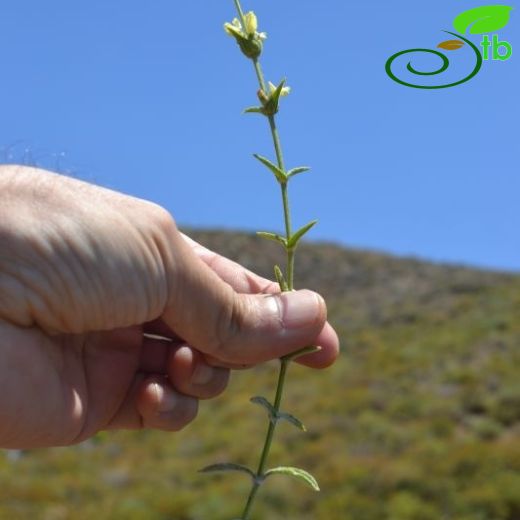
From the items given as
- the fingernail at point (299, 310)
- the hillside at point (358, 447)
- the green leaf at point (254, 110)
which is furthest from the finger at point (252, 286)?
the hillside at point (358, 447)

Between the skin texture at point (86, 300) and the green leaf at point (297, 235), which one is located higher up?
the green leaf at point (297, 235)

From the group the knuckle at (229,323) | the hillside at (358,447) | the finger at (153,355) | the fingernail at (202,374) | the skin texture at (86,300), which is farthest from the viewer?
the hillside at (358,447)

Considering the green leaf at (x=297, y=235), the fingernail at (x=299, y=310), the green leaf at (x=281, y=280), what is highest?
the green leaf at (x=297, y=235)

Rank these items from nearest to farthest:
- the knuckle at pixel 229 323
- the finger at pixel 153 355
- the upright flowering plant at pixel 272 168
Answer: the upright flowering plant at pixel 272 168
the knuckle at pixel 229 323
the finger at pixel 153 355

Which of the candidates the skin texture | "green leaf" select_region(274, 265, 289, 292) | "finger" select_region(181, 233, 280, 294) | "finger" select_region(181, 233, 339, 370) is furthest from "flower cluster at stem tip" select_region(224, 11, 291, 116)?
"finger" select_region(181, 233, 280, 294)

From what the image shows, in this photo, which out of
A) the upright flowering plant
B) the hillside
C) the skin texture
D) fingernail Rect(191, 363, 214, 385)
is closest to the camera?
the upright flowering plant

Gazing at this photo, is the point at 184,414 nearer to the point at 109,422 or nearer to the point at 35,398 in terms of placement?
the point at 109,422

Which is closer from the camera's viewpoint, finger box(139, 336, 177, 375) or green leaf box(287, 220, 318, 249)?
green leaf box(287, 220, 318, 249)

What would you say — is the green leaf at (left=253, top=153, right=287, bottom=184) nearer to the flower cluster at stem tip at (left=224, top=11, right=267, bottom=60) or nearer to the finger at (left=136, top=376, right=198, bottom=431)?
the flower cluster at stem tip at (left=224, top=11, right=267, bottom=60)

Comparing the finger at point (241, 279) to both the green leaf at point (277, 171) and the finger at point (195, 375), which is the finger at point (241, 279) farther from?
the green leaf at point (277, 171)
